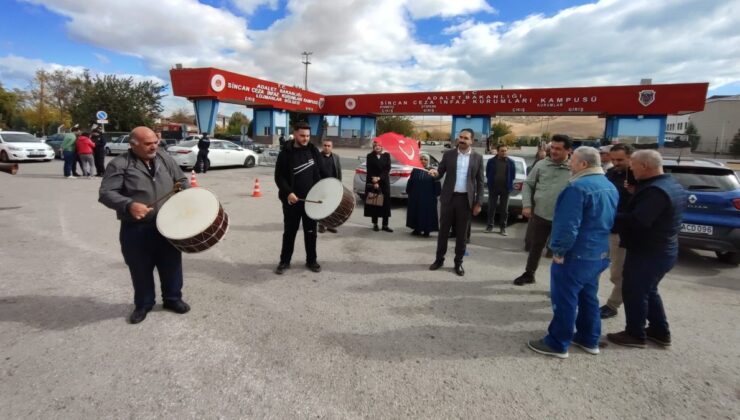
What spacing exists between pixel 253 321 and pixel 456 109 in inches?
1205

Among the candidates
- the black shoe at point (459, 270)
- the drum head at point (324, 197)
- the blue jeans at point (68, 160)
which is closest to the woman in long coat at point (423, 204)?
the black shoe at point (459, 270)

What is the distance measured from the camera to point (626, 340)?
3.31 metres

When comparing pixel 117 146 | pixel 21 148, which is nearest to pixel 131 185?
pixel 21 148

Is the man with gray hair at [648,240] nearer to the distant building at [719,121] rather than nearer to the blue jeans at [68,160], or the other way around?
the blue jeans at [68,160]

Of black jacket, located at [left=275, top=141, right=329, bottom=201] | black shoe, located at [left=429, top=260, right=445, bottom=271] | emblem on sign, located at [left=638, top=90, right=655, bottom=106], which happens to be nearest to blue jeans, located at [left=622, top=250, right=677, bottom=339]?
black shoe, located at [left=429, top=260, right=445, bottom=271]

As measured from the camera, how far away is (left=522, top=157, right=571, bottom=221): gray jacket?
15.2 feet

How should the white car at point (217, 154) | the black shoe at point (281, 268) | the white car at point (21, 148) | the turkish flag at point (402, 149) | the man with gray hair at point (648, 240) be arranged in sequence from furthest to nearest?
the white car at point (21, 148), the white car at point (217, 154), the turkish flag at point (402, 149), the black shoe at point (281, 268), the man with gray hair at point (648, 240)

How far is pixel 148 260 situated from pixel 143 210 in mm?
619

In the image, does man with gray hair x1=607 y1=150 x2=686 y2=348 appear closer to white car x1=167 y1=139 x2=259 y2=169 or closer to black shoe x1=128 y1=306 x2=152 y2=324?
black shoe x1=128 y1=306 x2=152 y2=324

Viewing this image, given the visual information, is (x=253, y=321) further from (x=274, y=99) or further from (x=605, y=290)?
(x=274, y=99)

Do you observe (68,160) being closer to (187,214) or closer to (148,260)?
(148,260)

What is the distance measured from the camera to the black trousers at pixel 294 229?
4.78 m

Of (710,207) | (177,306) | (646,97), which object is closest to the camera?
(177,306)

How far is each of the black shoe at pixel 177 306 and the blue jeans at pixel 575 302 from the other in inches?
131
